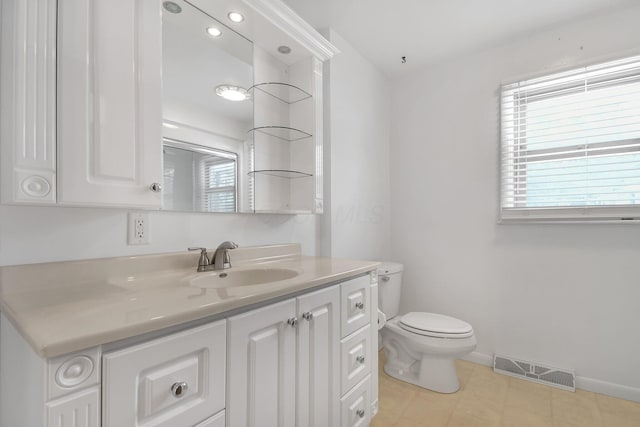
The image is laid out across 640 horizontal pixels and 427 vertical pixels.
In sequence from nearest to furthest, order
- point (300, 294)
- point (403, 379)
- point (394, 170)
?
point (300, 294) < point (403, 379) < point (394, 170)

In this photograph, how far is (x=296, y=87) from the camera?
1.79 m

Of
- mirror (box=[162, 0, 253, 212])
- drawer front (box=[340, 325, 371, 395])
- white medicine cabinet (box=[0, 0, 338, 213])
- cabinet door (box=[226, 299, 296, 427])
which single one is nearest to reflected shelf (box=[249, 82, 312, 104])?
white medicine cabinet (box=[0, 0, 338, 213])

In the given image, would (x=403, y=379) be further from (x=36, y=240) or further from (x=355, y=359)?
(x=36, y=240)

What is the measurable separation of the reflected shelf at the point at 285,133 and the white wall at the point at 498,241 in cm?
120

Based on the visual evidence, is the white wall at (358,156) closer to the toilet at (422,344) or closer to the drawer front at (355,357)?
the toilet at (422,344)

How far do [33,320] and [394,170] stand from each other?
2.51 metres

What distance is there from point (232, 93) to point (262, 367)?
4.21 feet

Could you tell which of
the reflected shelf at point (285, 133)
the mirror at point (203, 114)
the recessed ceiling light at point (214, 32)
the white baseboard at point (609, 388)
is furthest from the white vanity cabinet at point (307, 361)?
the white baseboard at point (609, 388)

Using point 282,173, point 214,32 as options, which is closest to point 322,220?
point 282,173

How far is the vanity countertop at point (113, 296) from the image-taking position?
0.60m

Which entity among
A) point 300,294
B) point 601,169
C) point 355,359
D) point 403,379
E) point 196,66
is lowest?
point 403,379

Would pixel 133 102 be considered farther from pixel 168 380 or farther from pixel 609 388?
pixel 609 388

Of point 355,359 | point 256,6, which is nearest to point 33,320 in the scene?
point 355,359

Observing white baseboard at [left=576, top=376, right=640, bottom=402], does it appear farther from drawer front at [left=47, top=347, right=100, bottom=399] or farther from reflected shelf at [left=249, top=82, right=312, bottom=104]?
drawer front at [left=47, top=347, right=100, bottom=399]
